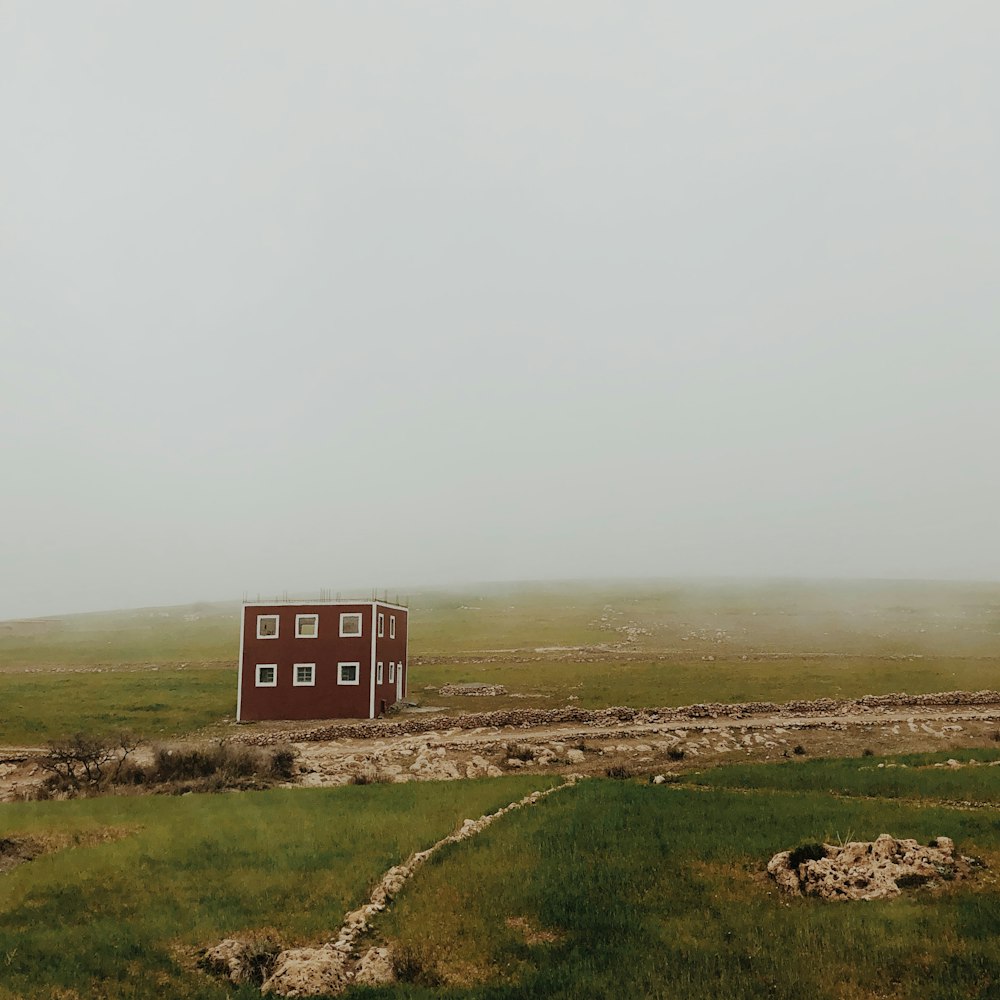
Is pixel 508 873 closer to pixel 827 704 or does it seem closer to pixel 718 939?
pixel 718 939

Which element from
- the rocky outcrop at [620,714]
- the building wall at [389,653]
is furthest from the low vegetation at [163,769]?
the building wall at [389,653]

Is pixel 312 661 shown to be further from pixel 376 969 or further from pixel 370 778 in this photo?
pixel 376 969

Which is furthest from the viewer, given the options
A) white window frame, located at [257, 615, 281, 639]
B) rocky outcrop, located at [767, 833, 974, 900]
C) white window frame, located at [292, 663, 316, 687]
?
white window frame, located at [257, 615, 281, 639]

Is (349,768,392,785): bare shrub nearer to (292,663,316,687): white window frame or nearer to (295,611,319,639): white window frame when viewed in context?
(292,663,316,687): white window frame

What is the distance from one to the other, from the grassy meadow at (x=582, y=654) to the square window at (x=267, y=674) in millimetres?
4933

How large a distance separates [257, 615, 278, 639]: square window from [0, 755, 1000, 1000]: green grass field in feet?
109

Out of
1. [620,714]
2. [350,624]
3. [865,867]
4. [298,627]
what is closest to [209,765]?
[298,627]

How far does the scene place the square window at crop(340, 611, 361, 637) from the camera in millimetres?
62281

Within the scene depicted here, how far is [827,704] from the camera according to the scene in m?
61.7

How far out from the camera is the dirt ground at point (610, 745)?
39625mm

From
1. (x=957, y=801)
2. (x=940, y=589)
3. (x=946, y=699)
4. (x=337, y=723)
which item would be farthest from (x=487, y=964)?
(x=940, y=589)

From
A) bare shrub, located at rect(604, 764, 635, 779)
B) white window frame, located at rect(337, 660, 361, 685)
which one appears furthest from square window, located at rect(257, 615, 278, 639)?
bare shrub, located at rect(604, 764, 635, 779)

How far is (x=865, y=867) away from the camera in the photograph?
16.6 metres

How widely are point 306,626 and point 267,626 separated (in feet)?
10.4
